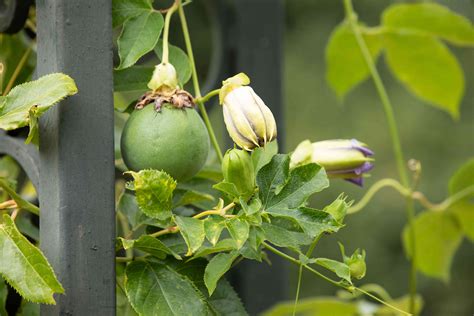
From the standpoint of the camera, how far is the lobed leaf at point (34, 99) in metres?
0.39

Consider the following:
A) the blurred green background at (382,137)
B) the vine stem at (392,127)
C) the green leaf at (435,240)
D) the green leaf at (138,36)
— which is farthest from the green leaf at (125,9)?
the blurred green background at (382,137)

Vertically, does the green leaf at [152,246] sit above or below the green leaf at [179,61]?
below

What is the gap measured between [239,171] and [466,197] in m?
0.39

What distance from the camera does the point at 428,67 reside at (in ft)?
2.52

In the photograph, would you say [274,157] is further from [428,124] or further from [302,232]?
[428,124]

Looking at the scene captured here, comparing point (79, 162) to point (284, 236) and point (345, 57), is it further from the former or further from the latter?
point (345, 57)

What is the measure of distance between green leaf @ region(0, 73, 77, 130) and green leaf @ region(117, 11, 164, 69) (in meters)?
0.06

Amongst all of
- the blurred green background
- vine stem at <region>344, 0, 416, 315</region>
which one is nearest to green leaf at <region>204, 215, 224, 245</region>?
vine stem at <region>344, 0, 416, 315</region>

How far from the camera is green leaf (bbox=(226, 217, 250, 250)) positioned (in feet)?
1.24

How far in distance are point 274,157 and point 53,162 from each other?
10 cm

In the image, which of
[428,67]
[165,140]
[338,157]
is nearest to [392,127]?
[428,67]

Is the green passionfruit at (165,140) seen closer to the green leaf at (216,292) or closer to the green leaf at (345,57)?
the green leaf at (216,292)

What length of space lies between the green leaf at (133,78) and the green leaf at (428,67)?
35 cm

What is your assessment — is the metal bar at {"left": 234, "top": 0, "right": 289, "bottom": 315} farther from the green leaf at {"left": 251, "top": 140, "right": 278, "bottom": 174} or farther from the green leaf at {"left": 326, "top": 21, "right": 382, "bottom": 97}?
the green leaf at {"left": 251, "top": 140, "right": 278, "bottom": 174}
